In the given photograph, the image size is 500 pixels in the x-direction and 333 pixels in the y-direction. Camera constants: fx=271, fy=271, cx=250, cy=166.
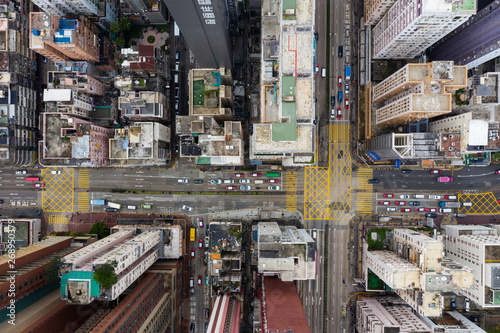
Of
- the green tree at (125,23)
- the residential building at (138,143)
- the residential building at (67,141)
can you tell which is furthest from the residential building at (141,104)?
the green tree at (125,23)

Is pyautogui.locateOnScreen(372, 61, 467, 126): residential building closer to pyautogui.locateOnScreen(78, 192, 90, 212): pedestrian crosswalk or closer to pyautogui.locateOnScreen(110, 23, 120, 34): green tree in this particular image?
pyautogui.locateOnScreen(110, 23, 120, 34): green tree

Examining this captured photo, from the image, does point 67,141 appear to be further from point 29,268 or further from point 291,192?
point 291,192

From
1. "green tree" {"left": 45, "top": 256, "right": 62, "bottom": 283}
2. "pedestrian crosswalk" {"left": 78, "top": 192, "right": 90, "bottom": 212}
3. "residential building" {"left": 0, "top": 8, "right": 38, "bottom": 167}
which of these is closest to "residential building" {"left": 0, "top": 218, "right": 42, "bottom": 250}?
"pedestrian crosswalk" {"left": 78, "top": 192, "right": 90, "bottom": 212}

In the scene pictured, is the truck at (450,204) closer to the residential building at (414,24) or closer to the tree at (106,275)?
the residential building at (414,24)

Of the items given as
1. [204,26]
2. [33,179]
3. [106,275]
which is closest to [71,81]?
A: [33,179]

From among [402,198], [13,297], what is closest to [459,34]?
[402,198]
